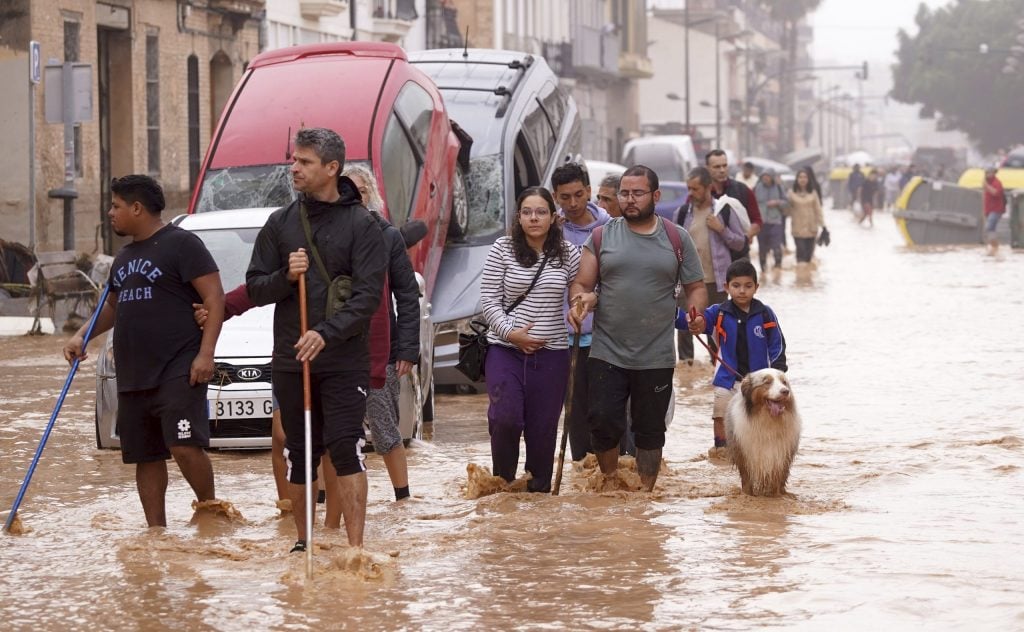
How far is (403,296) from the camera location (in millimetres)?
8312

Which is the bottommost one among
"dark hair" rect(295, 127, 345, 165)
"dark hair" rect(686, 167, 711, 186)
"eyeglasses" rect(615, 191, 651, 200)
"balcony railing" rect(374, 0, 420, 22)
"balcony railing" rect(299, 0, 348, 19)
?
"eyeglasses" rect(615, 191, 651, 200)

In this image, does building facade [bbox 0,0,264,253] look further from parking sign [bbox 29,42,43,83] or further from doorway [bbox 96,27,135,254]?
parking sign [bbox 29,42,43,83]

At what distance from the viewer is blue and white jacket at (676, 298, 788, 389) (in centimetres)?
1040

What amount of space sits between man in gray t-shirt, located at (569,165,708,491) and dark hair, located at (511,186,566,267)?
136 millimetres

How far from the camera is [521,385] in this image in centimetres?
920

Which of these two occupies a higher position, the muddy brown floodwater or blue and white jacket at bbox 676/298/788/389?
blue and white jacket at bbox 676/298/788/389

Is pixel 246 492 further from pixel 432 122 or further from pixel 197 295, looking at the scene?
pixel 432 122

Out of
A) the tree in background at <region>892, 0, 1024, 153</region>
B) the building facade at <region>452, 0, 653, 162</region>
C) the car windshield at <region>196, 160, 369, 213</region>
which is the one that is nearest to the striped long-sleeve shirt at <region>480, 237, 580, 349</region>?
the car windshield at <region>196, 160, 369, 213</region>

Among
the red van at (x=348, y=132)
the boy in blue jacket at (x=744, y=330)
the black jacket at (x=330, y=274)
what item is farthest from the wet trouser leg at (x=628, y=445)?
the red van at (x=348, y=132)

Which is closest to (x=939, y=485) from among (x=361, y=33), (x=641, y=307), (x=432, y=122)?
(x=641, y=307)

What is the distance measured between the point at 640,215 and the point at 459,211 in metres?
7.82

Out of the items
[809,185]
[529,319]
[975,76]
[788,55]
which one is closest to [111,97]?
[809,185]

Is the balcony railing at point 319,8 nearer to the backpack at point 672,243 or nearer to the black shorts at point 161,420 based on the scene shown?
the backpack at point 672,243

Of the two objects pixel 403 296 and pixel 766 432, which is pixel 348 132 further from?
pixel 403 296
